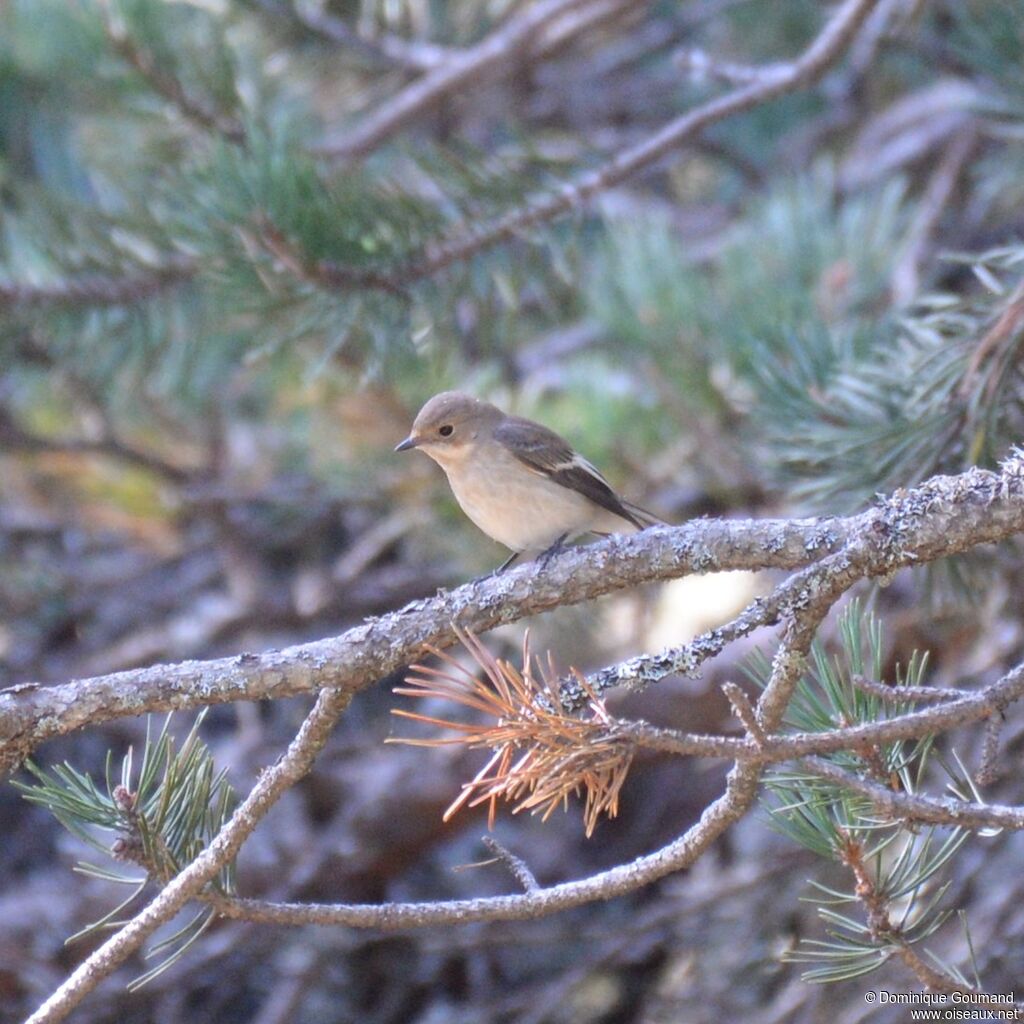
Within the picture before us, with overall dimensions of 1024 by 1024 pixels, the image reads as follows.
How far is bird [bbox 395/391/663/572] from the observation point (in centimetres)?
411

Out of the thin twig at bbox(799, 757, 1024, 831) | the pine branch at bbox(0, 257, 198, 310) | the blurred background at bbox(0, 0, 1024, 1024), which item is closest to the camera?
the thin twig at bbox(799, 757, 1024, 831)

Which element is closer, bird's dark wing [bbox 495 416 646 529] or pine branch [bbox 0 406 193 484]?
bird's dark wing [bbox 495 416 646 529]

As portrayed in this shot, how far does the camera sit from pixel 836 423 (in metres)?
3.42

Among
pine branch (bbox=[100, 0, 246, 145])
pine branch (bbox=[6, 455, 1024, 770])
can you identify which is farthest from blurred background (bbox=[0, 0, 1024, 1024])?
pine branch (bbox=[6, 455, 1024, 770])

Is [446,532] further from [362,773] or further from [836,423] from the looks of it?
[836,423]

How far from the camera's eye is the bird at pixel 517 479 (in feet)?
13.5

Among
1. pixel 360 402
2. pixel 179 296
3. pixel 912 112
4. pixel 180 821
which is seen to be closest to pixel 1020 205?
pixel 912 112

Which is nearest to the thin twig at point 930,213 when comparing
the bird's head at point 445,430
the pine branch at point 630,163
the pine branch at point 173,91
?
the pine branch at point 630,163

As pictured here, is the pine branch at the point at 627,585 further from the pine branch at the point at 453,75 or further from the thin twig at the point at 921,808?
the pine branch at the point at 453,75

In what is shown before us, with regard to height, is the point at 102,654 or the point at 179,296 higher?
the point at 179,296

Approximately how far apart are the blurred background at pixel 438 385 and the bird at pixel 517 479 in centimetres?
36

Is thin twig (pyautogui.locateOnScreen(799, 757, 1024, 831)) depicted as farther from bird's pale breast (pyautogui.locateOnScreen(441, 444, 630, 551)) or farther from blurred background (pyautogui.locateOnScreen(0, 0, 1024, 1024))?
bird's pale breast (pyautogui.locateOnScreen(441, 444, 630, 551))

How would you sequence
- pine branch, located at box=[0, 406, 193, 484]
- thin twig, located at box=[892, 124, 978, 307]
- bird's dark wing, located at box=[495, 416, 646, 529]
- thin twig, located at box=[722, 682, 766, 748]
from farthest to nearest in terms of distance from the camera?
pine branch, located at box=[0, 406, 193, 484] < thin twig, located at box=[892, 124, 978, 307] < bird's dark wing, located at box=[495, 416, 646, 529] < thin twig, located at box=[722, 682, 766, 748]

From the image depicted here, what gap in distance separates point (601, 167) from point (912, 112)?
288cm
